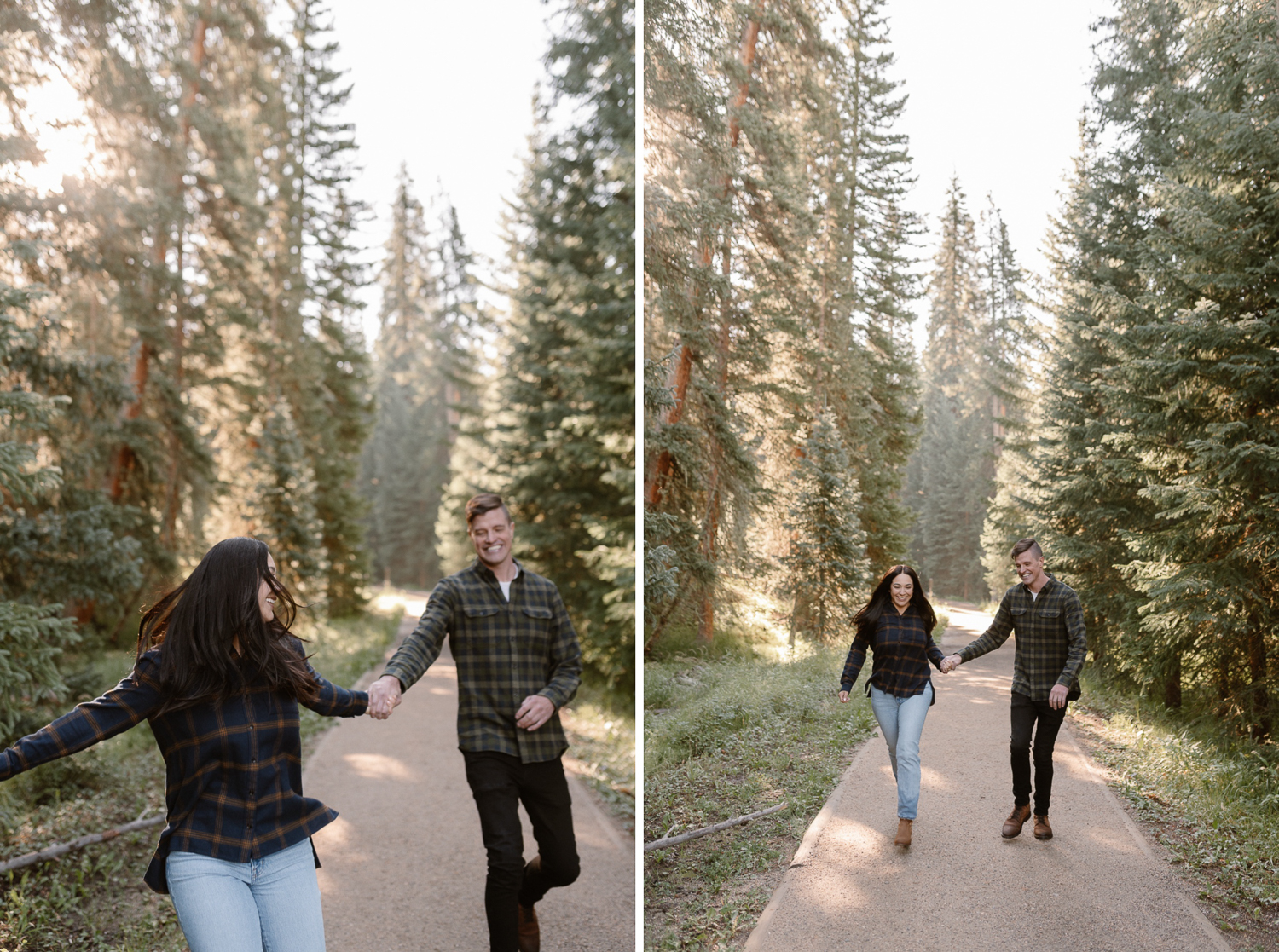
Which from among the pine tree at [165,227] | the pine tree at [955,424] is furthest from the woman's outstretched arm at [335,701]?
the pine tree at [165,227]

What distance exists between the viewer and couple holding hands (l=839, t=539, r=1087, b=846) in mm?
2469

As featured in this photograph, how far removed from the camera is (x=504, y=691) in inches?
115

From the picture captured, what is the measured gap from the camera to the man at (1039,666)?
96.7 inches

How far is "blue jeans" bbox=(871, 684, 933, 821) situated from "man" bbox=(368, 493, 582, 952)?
1.21 m

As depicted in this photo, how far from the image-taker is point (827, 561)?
2.81m

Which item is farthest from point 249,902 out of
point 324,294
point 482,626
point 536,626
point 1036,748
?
point 324,294

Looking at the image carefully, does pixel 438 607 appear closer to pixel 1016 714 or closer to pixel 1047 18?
pixel 1016 714

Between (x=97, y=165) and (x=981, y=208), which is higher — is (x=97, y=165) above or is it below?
above

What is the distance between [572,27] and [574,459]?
18.5 feet

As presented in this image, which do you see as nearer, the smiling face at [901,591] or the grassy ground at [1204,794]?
the grassy ground at [1204,794]

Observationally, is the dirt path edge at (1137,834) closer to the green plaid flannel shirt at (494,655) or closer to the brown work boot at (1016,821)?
the brown work boot at (1016,821)

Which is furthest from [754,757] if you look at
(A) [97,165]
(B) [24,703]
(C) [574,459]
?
(A) [97,165]

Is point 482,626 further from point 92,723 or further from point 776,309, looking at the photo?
point 776,309

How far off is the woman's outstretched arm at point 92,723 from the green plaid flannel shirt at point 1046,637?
261 cm
